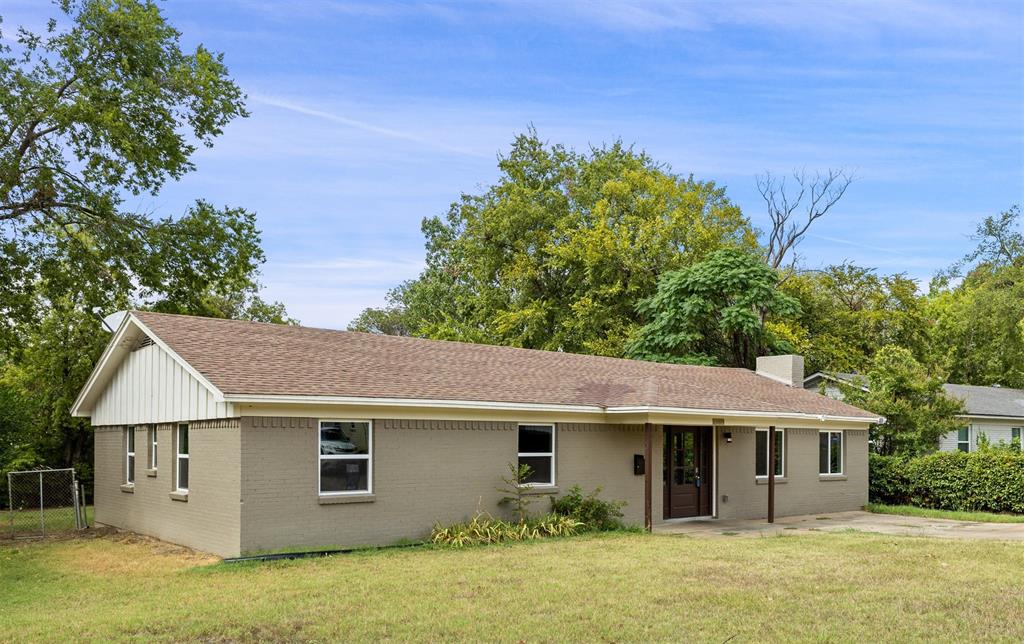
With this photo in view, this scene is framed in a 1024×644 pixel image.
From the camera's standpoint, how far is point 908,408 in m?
26.8

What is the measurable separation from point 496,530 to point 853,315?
89.0 feet

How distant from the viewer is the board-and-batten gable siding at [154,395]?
15.5 m

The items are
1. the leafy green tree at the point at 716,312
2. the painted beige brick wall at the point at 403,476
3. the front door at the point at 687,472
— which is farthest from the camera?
the leafy green tree at the point at 716,312

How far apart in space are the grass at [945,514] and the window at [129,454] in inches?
733

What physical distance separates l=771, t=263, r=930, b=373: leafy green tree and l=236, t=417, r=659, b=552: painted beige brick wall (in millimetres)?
20890

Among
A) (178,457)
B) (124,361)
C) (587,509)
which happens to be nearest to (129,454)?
(124,361)

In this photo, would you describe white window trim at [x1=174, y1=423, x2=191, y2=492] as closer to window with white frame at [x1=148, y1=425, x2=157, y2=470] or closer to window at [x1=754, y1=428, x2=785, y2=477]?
window with white frame at [x1=148, y1=425, x2=157, y2=470]

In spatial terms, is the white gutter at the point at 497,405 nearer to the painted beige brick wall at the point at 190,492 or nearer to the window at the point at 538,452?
the window at the point at 538,452

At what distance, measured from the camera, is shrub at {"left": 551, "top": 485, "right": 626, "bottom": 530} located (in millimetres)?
17953

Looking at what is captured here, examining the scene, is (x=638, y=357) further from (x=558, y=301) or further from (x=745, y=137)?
(x=745, y=137)

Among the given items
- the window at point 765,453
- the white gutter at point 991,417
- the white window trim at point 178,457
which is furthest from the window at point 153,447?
the white gutter at point 991,417

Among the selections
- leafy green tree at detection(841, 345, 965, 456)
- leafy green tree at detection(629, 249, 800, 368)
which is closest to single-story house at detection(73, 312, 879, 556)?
leafy green tree at detection(841, 345, 965, 456)

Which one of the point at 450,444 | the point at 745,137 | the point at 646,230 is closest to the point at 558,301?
the point at 646,230

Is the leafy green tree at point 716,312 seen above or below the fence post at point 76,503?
above
